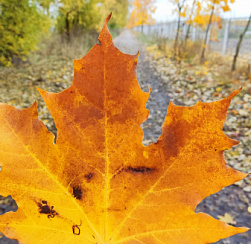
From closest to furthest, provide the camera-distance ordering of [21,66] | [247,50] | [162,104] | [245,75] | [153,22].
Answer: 1. [162,104]
2. [245,75]
3. [21,66]
4. [247,50]
5. [153,22]

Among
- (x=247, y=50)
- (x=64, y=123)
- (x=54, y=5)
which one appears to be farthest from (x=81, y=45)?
(x=64, y=123)

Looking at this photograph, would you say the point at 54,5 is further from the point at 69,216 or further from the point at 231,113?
the point at 69,216

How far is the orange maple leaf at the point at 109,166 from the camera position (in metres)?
0.31

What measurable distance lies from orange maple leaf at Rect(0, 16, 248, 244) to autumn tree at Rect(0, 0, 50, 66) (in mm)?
5502

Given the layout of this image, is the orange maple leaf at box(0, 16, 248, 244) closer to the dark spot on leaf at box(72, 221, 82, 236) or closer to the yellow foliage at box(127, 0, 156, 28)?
the dark spot on leaf at box(72, 221, 82, 236)

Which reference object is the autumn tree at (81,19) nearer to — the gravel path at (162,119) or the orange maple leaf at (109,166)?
the gravel path at (162,119)

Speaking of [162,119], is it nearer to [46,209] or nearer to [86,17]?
[46,209]

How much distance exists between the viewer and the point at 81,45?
29.9 feet

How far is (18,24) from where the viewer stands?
17.4 ft

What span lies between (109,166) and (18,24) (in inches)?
233

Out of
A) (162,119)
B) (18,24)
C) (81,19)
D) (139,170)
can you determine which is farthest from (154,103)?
(81,19)

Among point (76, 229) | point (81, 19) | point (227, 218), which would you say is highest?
point (76, 229)

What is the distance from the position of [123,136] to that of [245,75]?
5.95 m

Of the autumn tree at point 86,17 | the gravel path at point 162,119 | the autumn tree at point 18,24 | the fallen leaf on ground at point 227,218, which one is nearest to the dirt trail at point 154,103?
the gravel path at point 162,119
